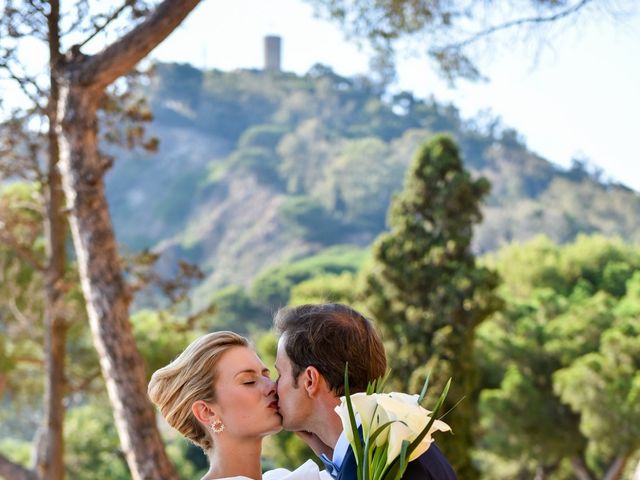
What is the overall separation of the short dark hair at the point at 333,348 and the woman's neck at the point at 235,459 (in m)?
0.19

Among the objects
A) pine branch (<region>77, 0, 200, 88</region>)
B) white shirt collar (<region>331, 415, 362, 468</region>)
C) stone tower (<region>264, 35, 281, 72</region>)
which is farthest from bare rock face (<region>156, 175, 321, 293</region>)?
white shirt collar (<region>331, 415, 362, 468</region>)

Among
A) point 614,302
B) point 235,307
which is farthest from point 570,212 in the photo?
point 614,302

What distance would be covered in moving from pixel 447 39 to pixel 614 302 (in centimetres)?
1277

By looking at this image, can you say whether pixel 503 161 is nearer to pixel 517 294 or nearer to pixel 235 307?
pixel 235 307

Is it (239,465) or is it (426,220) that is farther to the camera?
(426,220)

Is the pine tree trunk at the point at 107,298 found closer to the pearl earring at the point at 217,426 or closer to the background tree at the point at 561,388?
the pearl earring at the point at 217,426

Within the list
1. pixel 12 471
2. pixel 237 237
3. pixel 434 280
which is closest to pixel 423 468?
pixel 12 471

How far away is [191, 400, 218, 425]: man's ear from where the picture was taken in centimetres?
231

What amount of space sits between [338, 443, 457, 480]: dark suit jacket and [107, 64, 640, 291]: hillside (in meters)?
45.1

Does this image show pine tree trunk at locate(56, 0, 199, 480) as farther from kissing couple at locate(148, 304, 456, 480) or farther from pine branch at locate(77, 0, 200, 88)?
kissing couple at locate(148, 304, 456, 480)

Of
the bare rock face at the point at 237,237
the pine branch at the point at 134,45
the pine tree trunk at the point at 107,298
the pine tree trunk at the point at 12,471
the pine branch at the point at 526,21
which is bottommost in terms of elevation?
the bare rock face at the point at 237,237

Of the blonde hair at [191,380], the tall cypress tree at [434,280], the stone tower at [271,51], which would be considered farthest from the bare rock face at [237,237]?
the blonde hair at [191,380]

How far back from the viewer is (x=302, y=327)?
Result: 2.22m

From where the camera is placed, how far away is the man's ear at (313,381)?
2.21 metres
